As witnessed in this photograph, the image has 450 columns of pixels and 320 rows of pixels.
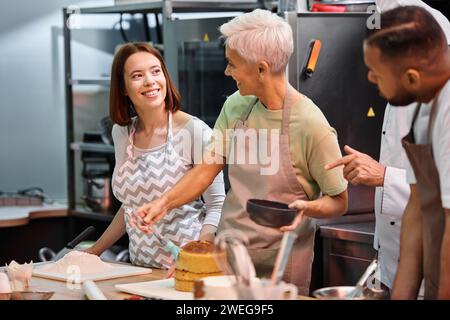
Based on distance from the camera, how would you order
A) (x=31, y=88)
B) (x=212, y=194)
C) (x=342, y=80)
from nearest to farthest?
(x=212, y=194), (x=342, y=80), (x=31, y=88)

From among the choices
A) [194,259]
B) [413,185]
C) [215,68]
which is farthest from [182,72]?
[413,185]

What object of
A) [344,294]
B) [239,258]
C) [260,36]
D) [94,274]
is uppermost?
[260,36]

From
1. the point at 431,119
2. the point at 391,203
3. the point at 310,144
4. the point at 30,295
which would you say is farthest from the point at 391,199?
the point at 30,295

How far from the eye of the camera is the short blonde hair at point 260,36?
2727 millimetres

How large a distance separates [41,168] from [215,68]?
1.91 metres

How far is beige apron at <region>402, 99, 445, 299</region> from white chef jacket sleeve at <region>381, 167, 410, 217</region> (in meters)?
0.67

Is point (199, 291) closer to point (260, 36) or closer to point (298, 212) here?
point (298, 212)

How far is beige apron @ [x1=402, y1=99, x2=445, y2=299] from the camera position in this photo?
2.09m

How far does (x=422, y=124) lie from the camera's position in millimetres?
2125

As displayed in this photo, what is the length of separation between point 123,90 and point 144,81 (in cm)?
13

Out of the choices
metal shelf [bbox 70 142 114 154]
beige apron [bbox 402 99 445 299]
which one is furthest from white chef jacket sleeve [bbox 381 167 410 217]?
metal shelf [bbox 70 142 114 154]

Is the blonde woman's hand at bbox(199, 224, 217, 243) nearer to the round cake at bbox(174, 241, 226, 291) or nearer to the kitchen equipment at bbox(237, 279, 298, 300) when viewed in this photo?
the round cake at bbox(174, 241, 226, 291)

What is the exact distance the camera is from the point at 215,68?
4.50 meters
